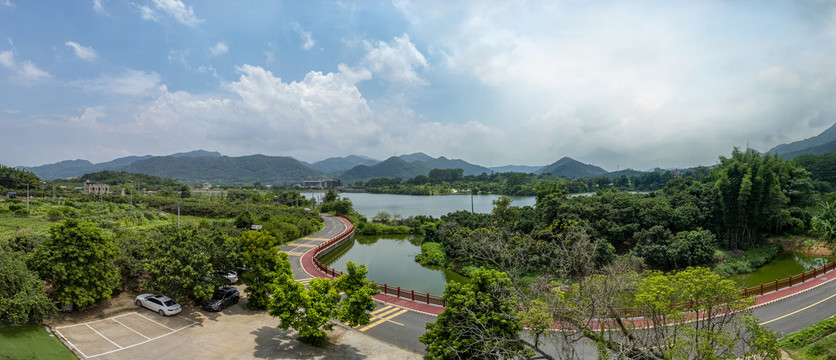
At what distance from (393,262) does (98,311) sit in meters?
20.4

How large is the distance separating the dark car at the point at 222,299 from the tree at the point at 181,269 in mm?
884

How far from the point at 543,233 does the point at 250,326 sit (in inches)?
819

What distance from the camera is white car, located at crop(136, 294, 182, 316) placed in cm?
1550

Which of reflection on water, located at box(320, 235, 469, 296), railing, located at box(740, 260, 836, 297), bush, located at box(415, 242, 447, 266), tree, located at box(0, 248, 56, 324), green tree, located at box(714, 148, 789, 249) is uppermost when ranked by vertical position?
green tree, located at box(714, 148, 789, 249)

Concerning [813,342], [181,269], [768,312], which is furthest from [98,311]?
[768,312]

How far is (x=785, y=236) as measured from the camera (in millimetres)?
28531

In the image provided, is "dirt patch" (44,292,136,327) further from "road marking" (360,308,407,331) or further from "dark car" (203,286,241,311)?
"road marking" (360,308,407,331)

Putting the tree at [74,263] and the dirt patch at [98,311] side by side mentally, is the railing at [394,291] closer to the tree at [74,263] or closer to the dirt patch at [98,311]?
the dirt patch at [98,311]

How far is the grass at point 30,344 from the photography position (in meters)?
10.7

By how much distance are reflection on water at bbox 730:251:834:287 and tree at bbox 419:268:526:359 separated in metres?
20.7

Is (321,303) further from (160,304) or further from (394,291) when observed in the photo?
(160,304)

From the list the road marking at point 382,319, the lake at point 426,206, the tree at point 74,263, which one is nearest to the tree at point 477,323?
the road marking at point 382,319

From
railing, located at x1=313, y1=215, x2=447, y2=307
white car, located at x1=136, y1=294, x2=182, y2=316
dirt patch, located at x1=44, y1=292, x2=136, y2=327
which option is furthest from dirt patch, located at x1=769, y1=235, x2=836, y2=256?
dirt patch, located at x1=44, y1=292, x2=136, y2=327

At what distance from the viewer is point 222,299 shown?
55.0 ft
